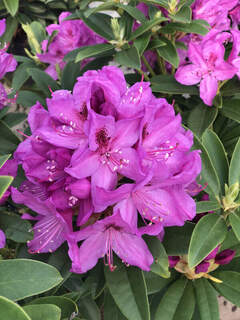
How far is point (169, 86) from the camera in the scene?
104 centimetres

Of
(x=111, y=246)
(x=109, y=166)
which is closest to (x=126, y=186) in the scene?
(x=109, y=166)

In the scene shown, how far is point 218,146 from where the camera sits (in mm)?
866

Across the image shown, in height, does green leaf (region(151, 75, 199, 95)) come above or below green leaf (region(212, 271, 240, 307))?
above

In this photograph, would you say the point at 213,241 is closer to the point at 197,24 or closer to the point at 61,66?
the point at 197,24

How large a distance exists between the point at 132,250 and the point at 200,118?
20.8 inches

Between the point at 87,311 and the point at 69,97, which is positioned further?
the point at 87,311

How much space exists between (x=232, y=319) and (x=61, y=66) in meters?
1.30

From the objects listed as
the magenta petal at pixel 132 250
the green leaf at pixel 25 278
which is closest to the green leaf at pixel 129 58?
the magenta petal at pixel 132 250

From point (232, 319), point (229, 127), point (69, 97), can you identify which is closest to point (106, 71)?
point (69, 97)

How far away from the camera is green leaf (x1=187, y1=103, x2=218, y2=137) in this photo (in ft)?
A: 3.47

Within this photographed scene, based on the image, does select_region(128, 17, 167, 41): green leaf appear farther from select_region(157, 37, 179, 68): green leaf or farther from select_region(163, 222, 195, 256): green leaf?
select_region(163, 222, 195, 256): green leaf

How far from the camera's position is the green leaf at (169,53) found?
3.24ft

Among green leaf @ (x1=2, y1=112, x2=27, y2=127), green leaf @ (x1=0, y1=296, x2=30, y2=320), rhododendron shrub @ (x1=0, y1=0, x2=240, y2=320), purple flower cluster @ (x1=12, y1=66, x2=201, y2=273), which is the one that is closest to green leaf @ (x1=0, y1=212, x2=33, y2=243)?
rhododendron shrub @ (x1=0, y1=0, x2=240, y2=320)

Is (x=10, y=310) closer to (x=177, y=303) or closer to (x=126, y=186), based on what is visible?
(x=126, y=186)
